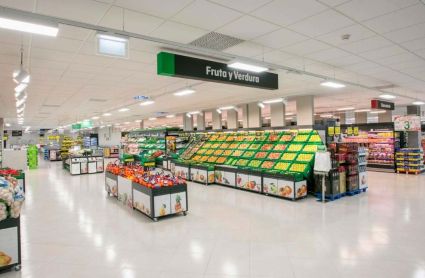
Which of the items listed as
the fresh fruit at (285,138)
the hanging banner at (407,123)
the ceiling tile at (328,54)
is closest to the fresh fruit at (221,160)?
the fresh fruit at (285,138)

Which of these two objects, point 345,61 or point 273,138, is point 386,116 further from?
point 345,61

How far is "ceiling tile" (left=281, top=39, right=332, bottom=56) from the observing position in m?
4.76

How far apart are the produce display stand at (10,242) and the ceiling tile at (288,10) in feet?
14.7

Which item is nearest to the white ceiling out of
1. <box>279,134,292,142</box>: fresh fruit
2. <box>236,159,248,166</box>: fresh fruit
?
<box>279,134,292,142</box>: fresh fruit

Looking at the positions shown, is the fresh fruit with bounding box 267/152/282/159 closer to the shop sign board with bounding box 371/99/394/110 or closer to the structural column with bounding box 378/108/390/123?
the shop sign board with bounding box 371/99/394/110

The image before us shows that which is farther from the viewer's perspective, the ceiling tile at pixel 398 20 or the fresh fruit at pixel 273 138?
the fresh fruit at pixel 273 138

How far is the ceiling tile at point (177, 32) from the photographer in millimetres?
3910

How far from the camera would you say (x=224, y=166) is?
9805mm

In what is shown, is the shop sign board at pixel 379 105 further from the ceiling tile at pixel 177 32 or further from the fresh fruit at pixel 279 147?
the ceiling tile at pixel 177 32

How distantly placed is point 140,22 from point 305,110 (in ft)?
28.4

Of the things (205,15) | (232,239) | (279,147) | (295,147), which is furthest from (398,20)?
(279,147)

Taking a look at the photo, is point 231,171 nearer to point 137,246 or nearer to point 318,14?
point 137,246

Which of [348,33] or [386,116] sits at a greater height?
[348,33]

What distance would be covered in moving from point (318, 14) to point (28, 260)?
5.64 meters
